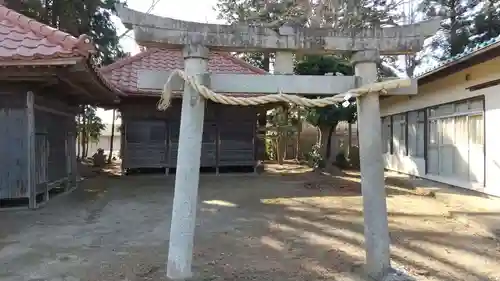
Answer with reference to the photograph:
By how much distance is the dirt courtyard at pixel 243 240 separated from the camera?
4.36 meters

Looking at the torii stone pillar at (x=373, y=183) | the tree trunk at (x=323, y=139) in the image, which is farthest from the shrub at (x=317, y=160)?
the torii stone pillar at (x=373, y=183)

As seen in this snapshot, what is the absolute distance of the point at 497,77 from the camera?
27.5 feet

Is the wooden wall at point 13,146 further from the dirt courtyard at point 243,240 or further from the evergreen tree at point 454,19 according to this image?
the evergreen tree at point 454,19

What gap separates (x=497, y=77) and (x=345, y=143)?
40.7 ft

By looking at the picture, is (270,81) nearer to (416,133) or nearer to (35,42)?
(35,42)

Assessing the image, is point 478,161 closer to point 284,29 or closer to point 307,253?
point 307,253

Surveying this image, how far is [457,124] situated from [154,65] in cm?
905

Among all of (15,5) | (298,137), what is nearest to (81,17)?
(15,5)

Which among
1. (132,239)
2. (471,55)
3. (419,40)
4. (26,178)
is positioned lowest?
(132,239)

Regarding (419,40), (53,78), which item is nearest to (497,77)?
(419,40)

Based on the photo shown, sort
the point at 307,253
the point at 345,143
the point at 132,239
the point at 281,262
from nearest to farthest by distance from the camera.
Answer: the point at 281,262 → the point at 307,253 → the point at 132,239 → the point at 345,143

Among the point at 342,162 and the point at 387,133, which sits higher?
the point at 387,133

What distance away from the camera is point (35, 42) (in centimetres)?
686

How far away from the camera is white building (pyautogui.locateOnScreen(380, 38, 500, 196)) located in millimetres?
8469
